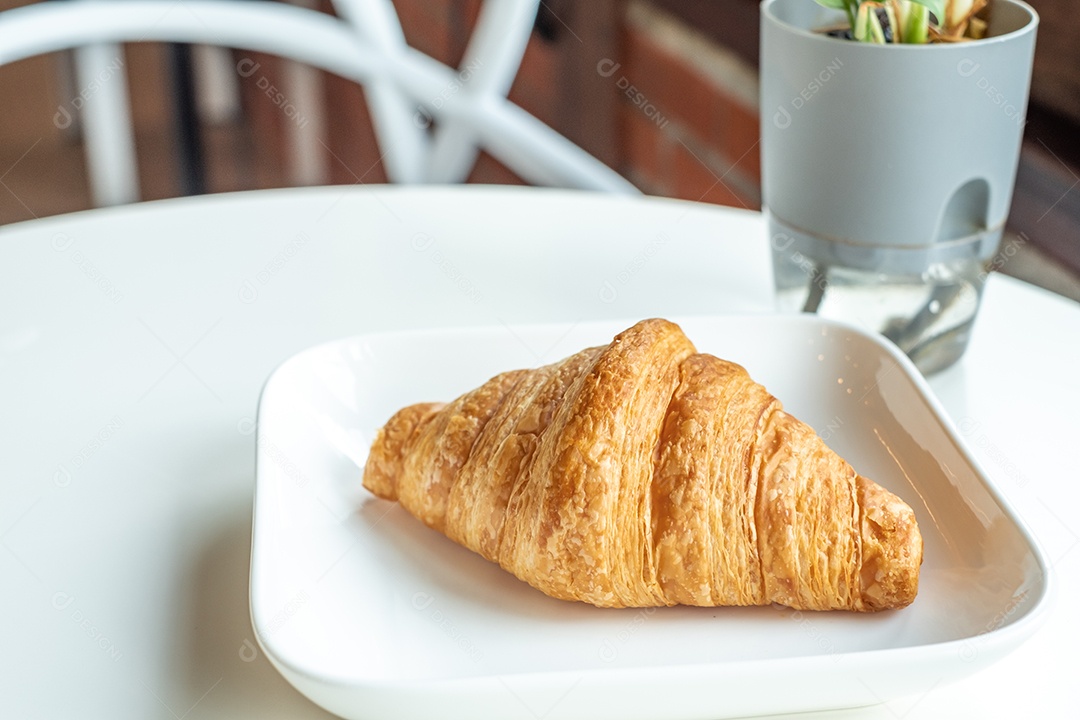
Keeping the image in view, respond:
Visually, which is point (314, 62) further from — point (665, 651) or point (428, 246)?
point (665, 651)

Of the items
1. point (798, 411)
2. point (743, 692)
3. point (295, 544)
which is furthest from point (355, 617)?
point (798, 411)

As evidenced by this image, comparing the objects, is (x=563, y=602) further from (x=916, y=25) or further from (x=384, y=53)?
(x=384, y=53)

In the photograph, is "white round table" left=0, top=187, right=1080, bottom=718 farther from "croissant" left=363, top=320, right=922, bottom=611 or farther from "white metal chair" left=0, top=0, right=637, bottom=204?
"white metal chair" left=0, top=0, right=637, bottom=204

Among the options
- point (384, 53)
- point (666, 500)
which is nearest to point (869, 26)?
point (666, 500)

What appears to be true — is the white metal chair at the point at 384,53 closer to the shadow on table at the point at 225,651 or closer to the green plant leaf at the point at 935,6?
the green plant leaf at the point at 935,6

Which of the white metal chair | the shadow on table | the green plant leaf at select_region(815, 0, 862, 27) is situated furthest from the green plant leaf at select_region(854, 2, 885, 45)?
the white metal chair

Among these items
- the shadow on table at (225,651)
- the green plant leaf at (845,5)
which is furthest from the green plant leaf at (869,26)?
the shadow on table at (225,651)

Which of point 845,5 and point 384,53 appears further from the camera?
point 384,53
